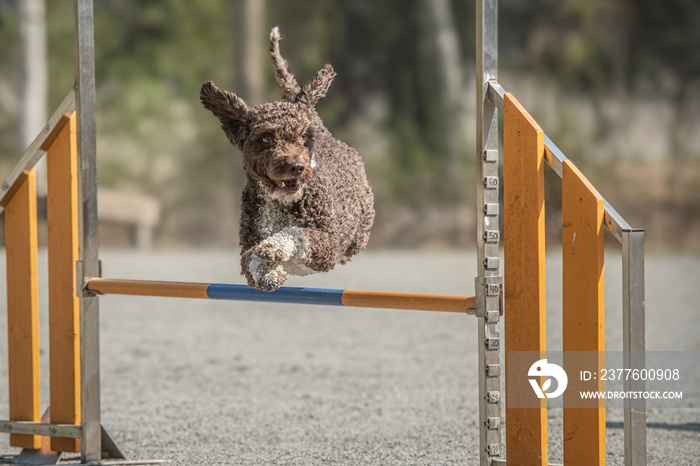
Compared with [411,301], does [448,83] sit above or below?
above

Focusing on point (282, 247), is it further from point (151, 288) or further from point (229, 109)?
point (151, 288)

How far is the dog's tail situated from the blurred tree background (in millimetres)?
13487

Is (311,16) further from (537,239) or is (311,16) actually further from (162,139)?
(537,239)

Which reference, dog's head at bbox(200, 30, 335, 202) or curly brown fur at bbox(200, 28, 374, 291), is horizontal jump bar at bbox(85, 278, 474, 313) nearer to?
curly brown fur at bbox(200, 28, 374, 291)

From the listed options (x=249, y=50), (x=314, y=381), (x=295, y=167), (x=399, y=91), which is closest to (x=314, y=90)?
(x=295, y=167)

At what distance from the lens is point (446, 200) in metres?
17.0

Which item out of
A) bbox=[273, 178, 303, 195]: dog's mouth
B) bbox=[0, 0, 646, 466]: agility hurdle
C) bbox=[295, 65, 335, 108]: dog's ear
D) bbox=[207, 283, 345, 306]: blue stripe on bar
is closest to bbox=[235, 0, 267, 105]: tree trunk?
bbox=[0, 0, 646, 466]: agility hurdle

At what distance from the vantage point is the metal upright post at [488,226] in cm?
278

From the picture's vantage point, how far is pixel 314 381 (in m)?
5.43

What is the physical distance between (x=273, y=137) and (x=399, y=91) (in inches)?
639

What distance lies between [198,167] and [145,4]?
3.95 m

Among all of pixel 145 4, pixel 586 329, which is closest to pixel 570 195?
pixel 586 329

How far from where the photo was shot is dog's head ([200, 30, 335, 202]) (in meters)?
2.46

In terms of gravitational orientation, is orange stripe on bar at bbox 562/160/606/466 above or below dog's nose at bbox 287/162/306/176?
below
